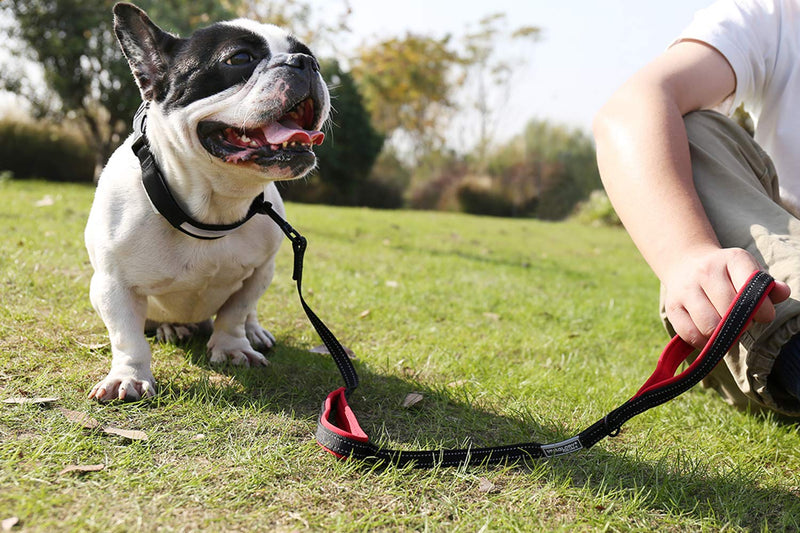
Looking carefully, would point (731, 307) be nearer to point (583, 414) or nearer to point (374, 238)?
point (583, 414)

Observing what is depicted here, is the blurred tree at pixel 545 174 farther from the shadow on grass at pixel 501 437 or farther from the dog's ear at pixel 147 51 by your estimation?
the dog's ear at pixel 147 51

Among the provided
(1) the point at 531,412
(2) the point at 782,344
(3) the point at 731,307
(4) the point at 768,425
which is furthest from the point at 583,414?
(3) the point at 731,307

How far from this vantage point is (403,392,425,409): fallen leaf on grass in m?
2.21

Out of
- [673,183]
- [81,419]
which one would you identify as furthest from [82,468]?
[673,183]

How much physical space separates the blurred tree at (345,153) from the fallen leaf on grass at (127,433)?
13.8 metres

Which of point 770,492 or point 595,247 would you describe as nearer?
point 770,492

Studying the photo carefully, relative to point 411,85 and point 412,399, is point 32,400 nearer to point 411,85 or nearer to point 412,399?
point 412,399

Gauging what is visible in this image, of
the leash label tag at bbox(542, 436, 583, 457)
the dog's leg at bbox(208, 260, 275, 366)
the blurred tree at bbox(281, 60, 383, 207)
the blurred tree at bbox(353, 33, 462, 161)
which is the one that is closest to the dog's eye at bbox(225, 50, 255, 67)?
the dog's leg at bbox(208, 260, 275, 366)

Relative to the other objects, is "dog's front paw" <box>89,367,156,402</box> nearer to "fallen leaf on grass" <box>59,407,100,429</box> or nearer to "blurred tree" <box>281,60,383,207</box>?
"fallen leaf on grass" <box>59,407,100,429</box>

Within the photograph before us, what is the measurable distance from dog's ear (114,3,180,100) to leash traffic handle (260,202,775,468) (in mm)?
724

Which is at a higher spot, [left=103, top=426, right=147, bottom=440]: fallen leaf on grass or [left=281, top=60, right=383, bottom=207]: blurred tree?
[left=103, top=426, right=147, bottom=440]: fallen leaf on grass

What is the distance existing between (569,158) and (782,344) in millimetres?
21504

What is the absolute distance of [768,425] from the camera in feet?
7.21

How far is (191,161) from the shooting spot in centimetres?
207
